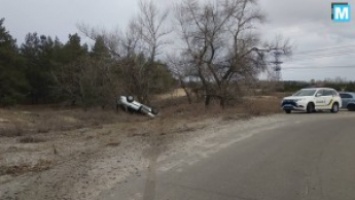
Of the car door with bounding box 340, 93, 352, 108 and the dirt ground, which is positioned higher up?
the car door with bounding box 340, 93, 352, 108

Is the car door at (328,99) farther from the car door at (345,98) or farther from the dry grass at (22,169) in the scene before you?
the dry grass at (22,169)

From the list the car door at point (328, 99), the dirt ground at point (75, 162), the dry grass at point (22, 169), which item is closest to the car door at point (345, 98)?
the car door at point (328, 99)

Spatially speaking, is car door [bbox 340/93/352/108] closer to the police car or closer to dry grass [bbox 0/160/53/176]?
the police car

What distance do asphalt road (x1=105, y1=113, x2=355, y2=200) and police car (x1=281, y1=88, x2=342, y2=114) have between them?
17.4 m

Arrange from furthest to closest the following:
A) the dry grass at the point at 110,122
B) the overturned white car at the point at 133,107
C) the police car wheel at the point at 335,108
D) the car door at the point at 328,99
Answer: the overturned white car at the point at 133,107
the police car wheel at the point at 335,108
the car door at the point at 328,99
the dry grass at the point at 110,122

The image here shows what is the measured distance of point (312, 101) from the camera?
34.2 metres

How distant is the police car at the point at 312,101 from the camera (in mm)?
33781

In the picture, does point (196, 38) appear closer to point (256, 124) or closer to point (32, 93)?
point (256, 124)

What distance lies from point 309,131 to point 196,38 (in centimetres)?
2807

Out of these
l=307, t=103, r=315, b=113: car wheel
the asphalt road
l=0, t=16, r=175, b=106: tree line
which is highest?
l=0, t=16, r=175, b=106: tree line

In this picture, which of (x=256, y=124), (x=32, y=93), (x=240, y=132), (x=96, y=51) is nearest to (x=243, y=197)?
(x=240, y=132)

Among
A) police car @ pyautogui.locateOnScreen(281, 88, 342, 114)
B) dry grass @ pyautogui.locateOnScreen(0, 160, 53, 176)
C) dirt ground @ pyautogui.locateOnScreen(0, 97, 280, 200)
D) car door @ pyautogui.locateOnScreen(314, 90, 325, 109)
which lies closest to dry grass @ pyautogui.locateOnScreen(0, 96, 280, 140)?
dirt ground @ pyautogui.locateOnScreen(0, 97, 280, 200)

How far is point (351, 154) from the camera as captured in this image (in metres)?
13.9

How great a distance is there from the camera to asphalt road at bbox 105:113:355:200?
8781mm
